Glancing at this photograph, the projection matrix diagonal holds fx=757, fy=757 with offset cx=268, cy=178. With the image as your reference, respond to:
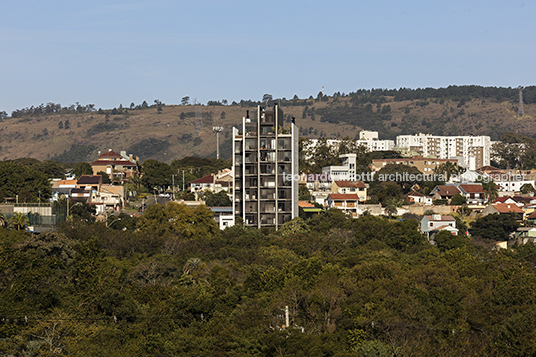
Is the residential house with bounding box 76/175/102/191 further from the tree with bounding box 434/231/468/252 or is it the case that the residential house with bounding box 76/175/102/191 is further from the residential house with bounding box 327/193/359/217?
the tree with bounding box 434/231/468/252

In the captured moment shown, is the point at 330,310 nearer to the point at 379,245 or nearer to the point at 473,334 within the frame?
the point at 473,334

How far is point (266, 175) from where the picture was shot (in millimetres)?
84688

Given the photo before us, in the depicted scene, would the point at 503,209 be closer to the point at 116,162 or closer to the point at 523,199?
the point at 523,199

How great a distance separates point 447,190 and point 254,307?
246ft

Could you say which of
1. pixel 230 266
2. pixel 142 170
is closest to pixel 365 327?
pixel 230 266

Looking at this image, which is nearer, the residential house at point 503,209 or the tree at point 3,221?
the tree at point 3,221

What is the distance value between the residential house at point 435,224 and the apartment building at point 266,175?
15785 mm

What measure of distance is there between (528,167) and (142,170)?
Result: 77598 mm

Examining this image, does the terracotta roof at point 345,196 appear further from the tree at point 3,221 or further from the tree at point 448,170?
the tree at point 3,221

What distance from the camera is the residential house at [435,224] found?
8626cm

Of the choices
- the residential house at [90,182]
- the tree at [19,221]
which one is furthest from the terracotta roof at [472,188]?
the tree at [19,221]

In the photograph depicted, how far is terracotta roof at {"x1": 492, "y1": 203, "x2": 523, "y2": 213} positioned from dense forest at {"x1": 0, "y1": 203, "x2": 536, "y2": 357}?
42.1 metres

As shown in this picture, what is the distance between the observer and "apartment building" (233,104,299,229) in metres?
84.2

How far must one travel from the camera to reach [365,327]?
36.3 metres
